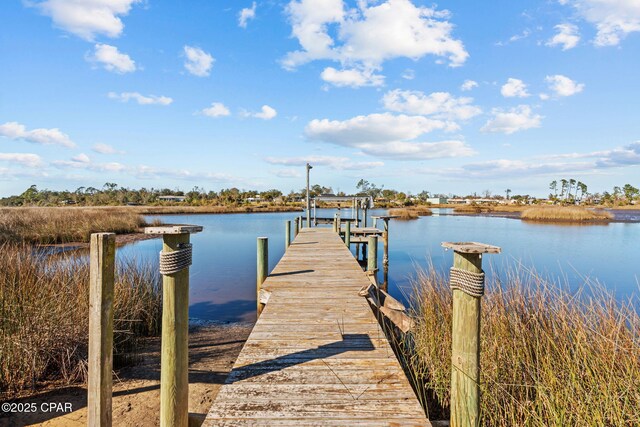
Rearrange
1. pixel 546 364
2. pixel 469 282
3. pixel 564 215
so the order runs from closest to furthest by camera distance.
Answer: pixel 469 282 → pixel 546 364 → pixel 564 215

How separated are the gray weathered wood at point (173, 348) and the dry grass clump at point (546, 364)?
230 cm

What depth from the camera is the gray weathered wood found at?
2.29 m

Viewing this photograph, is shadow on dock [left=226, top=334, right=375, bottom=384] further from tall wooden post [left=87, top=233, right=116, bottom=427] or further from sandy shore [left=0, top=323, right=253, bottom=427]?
tall wooden post [left=87, top=233, right=116, bottom=427]

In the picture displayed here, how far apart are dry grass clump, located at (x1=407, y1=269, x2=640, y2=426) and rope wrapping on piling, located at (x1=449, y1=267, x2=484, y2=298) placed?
2.69 ft

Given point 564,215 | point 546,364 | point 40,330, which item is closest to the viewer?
point 546,364

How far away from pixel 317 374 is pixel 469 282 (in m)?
1.53

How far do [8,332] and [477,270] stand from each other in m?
5.19

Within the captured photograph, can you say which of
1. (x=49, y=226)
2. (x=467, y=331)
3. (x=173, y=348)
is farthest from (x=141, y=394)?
(x=49, y=226)

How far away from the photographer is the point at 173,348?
2.32m

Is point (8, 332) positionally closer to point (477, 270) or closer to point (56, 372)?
point (56, 372)

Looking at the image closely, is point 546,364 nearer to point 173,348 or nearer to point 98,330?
point 173,348

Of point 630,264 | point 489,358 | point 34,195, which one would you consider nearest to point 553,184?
point 630,264

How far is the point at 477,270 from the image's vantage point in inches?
89.1

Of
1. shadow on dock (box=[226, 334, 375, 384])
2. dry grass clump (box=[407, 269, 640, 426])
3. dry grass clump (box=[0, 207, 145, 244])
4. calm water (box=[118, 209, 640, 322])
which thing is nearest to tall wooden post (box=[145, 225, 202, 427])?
shadow on dock (box=[226, 334, 375, 384])
